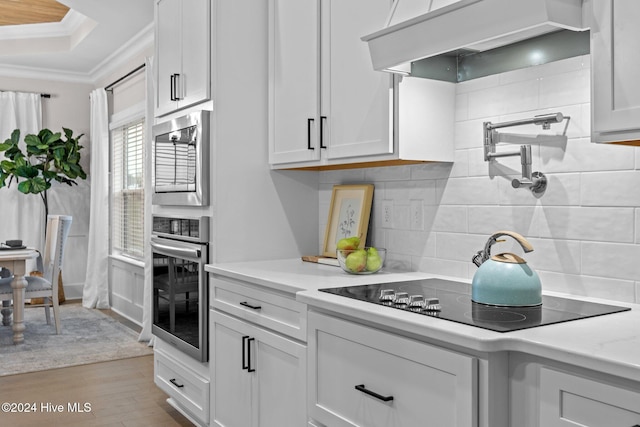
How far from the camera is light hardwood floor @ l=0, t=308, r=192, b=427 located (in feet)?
10.6

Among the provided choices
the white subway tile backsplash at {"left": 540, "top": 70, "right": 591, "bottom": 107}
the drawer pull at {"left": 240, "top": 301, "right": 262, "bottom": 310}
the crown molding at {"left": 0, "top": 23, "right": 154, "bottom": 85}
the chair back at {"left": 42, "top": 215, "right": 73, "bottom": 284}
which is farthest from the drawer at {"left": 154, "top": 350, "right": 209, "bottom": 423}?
the crown molding at {"left": 0, "top": 23, "right": 154, "bottom": 85}

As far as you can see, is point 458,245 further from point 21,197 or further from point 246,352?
point 21,197

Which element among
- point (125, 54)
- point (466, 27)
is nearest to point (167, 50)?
point (466, 27)

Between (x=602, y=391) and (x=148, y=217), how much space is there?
4161 millimetres

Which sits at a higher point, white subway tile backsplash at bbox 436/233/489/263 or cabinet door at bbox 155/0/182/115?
cabinet door at bbox 155/0/182/115

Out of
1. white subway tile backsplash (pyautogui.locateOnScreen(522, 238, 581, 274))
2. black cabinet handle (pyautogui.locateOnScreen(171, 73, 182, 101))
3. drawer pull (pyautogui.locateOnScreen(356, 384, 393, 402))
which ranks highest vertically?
black cabinet handle (pyautogui.locateOnScreen(171, 73, 182, 101))

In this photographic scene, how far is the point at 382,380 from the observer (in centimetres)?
164

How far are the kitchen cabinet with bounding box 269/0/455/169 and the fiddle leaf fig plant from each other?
4.38 meters

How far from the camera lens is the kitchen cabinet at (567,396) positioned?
3.67ft

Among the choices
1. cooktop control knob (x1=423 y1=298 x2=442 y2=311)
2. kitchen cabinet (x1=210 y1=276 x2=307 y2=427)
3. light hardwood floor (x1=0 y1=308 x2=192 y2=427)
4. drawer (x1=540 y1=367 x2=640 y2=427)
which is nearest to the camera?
drawer (x1=540 y1=367 x2=640 y2=427)

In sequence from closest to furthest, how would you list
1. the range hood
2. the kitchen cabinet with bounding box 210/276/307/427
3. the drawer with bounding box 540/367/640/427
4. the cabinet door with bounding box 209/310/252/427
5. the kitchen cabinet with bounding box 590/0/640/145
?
the drawer with bounding box 540/367/640/427 < the kitchen cabinet with bounding box 590/0/640/145 < the range hood < the kitchen cabinet with bounding box 210/276/307/427 < the cabinet door with bounding box 209/310/252/427

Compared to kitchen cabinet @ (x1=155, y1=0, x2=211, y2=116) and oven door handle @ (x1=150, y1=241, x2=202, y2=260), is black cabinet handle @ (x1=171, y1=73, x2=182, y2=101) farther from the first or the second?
oven door handle @ (x1=150, y1=241, x2=202, y2=260)

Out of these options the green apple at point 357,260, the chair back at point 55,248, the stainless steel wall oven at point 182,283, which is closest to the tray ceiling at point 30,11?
the chair back at point 55,248

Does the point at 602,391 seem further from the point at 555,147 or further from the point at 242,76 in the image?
the point at 242,76
